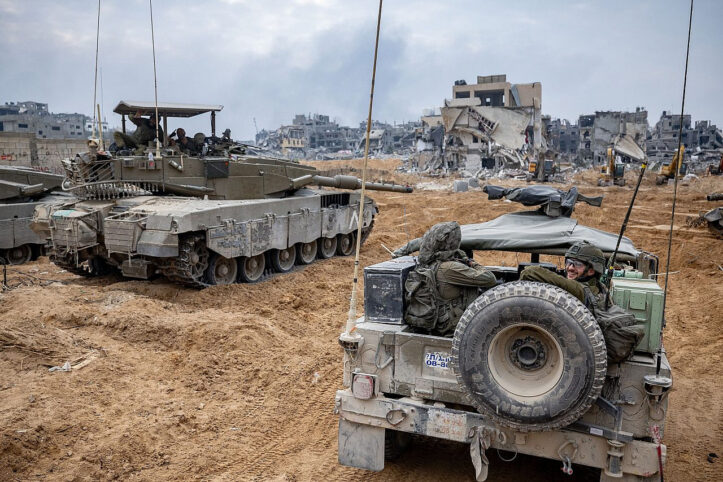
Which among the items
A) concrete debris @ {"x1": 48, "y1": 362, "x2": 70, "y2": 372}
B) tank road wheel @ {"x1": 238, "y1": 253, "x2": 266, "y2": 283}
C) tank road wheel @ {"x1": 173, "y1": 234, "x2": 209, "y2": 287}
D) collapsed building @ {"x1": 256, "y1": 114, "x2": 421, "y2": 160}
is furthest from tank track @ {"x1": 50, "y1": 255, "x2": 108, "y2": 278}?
collapsed building @ {"x1": 256, "y1": 114, "x2": 421, "y2": 160}

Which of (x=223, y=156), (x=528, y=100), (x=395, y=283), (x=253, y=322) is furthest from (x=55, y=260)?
(x=528, y=100)

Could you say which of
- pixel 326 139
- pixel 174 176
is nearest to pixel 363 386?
pixel 174 176

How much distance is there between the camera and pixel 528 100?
5759cm

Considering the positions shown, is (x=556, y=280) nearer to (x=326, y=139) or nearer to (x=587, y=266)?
(x=587, y=266)

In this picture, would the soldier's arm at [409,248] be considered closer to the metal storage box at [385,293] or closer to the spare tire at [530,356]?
the metal storage box at [385,293]

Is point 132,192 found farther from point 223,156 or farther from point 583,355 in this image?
point 583,355

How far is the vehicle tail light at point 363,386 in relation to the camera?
13.6 ft

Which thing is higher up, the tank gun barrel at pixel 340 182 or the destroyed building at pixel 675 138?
the destroyed building at pixel 675 138

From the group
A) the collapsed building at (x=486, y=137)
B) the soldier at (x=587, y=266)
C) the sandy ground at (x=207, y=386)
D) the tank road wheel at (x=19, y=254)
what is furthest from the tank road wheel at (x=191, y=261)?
the collapsed building at (x=486, y=137)

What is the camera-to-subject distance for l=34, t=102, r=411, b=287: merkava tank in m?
9.71

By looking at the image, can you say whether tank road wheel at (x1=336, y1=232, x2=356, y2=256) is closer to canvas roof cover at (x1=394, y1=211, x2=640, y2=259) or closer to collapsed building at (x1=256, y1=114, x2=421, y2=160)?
canvas roof cover at (x1=394, y1=211, x2=640, y2=259)

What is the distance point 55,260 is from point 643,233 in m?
14.4

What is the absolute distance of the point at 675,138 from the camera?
186 ft

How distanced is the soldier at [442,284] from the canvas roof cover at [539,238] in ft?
2.02
